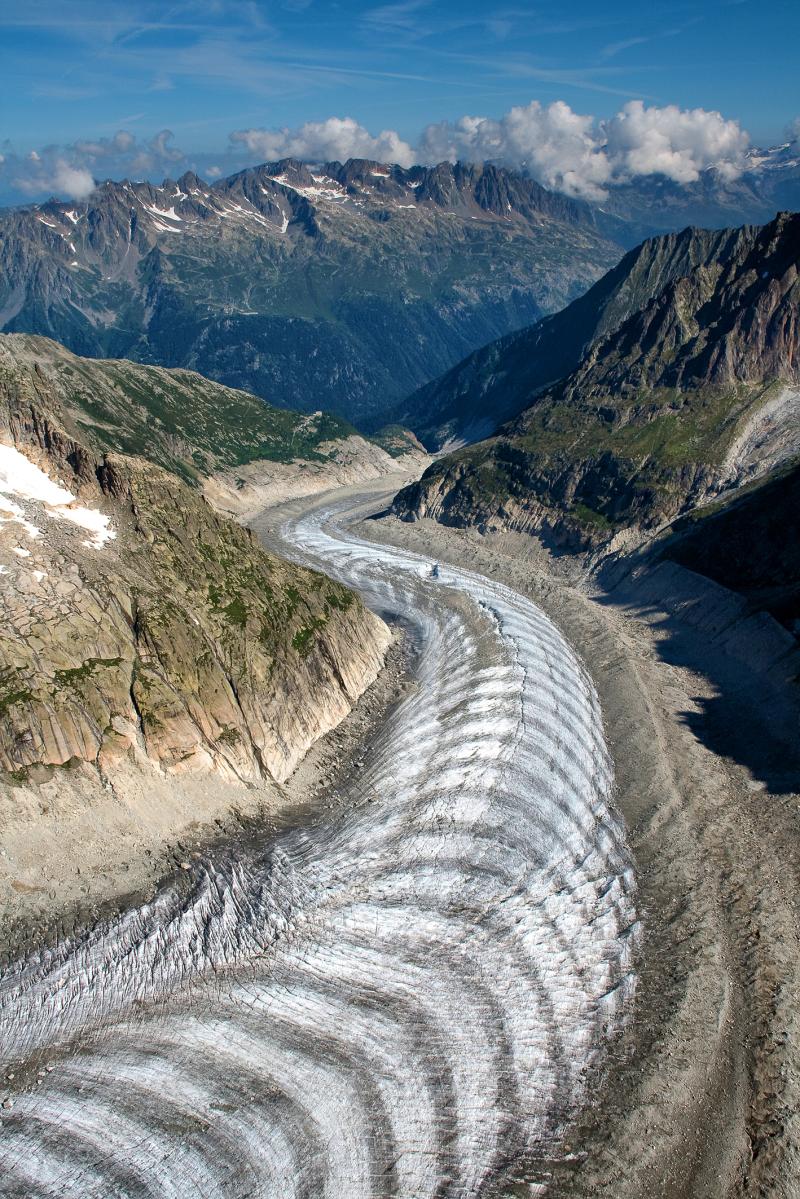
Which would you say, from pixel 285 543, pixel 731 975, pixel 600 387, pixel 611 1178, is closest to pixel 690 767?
pixel 731 975

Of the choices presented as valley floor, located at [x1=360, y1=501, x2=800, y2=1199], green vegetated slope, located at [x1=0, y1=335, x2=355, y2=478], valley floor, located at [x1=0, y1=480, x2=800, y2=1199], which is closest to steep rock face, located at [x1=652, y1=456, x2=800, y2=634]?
valley floor, located at [x1=360, y1=501, x2=800, y2=1199]

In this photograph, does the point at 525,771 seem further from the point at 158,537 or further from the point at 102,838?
the point at 158,537

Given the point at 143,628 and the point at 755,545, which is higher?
the point at 755,545

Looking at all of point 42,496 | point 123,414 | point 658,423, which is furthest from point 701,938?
point 123,414

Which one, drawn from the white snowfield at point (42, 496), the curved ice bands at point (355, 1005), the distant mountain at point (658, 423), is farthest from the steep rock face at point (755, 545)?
the white snowfield at point (42, 496)

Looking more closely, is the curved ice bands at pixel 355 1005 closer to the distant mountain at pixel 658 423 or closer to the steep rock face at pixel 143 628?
the steep rock face at pixel 143 628

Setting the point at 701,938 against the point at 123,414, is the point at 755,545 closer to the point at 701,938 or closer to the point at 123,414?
the point at 701,938
